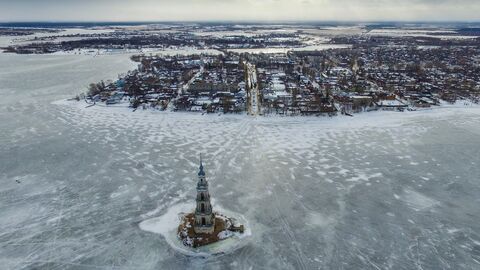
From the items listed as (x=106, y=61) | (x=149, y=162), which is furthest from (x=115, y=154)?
(x=106, y=61)

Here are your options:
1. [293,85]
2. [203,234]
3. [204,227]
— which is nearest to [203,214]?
[204,227]

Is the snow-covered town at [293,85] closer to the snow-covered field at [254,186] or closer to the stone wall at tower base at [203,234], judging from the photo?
the snow-covered field at [254,186]

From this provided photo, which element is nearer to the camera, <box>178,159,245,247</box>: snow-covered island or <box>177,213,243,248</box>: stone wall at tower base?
<box>178,159,245,247</box>: snow-covered island

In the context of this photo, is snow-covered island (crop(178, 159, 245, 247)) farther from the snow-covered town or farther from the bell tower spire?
the snow-covered town

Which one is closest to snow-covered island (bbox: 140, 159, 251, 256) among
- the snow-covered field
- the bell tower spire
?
the bell tower spire

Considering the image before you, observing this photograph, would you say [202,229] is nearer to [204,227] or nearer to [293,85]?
[204,227]

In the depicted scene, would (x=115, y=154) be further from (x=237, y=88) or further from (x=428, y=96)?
(x=428, y=96)

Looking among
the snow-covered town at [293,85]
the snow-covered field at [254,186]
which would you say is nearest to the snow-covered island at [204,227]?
the snow-covered field at [254,186]

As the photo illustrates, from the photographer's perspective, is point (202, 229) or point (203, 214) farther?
point (202, 229)

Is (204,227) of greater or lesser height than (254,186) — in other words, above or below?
below
